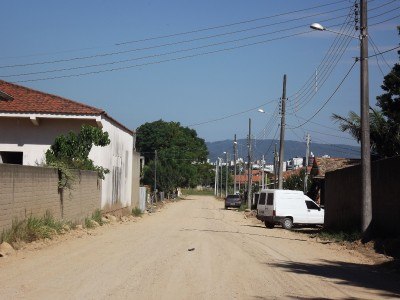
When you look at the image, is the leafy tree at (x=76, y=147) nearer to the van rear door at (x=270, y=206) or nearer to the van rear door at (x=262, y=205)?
the van rear door at (x=270, y=206)

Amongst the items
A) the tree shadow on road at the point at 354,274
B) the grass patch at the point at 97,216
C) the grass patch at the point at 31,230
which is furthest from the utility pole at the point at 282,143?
the tree shadow on road at the point at 354,274

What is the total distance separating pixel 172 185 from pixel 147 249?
74.4 metres

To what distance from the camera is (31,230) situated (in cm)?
1700

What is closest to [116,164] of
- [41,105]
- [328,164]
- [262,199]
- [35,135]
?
[35,135]

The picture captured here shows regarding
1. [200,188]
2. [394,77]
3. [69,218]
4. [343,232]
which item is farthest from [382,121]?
[200,188]

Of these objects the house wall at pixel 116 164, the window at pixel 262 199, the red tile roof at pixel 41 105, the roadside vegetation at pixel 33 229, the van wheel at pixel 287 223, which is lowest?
the van wheel at pixel 287 223

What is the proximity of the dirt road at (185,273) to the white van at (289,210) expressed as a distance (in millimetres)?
13118

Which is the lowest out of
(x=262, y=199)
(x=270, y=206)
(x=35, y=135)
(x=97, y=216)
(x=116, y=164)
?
(x=97, y=216)

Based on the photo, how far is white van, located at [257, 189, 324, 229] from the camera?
31984 millimetres

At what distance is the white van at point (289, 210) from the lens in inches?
1259

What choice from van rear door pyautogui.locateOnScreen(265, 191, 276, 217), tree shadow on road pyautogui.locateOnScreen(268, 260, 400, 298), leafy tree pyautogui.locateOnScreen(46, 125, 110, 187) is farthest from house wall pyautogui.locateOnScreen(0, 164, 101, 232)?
van rear door pyautogui.locateOnScreen(265, 191, 276, 217)

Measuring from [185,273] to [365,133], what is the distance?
11.5 m

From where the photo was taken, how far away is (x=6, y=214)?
15328 millimetres

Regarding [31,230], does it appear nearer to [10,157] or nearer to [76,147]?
[76,147]
